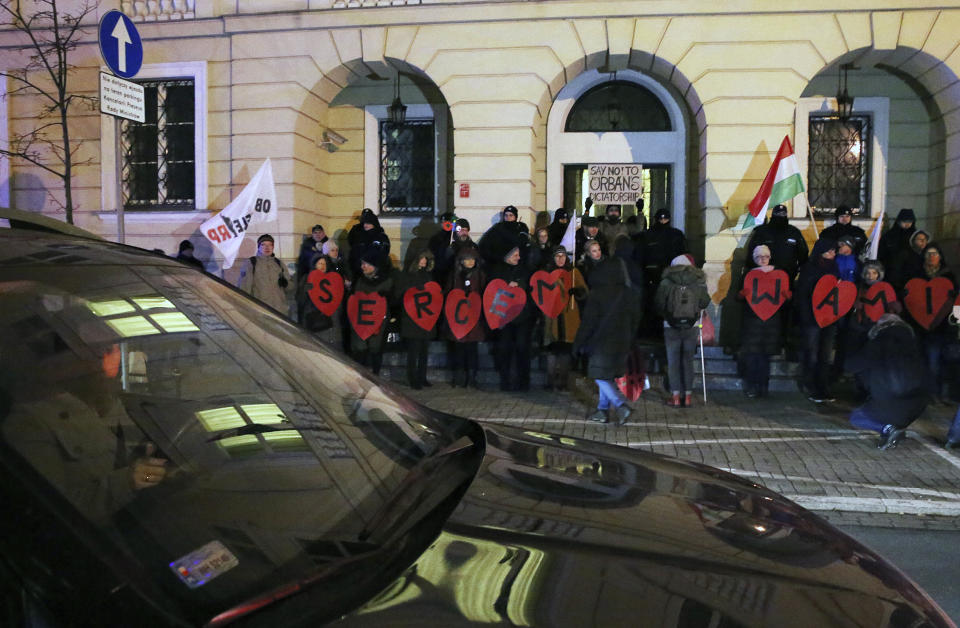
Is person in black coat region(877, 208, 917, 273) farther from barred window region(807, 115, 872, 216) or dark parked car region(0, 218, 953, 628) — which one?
dark parked car region(0, 218, 953, 628)

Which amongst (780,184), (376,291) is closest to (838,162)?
(780,184)

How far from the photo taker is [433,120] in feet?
51.5

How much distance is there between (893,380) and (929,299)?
3.07m

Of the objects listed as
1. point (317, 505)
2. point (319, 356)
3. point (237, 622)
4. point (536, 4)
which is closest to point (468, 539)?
point (317, 505)

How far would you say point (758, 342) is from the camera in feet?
33.8

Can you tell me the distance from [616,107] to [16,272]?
14.5m

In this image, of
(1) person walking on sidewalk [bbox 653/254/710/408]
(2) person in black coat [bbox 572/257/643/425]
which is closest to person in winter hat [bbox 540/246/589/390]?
(1) person walking on sidewalk [bbox 653/254/710/408]

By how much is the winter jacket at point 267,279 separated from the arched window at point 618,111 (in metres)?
6.44

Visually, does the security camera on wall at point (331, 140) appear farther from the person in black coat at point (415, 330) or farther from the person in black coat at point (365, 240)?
the person in black coat at point (415, 330)

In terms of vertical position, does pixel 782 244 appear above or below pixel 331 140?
below

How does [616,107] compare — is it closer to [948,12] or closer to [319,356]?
[948,12]

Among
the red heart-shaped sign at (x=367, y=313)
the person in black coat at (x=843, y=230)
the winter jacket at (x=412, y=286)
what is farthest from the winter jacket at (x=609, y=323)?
the person in black coat at (x=843, y=230)

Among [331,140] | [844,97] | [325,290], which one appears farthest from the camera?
[331,140]

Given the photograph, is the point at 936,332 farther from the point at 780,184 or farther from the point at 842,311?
the point at 780,184
